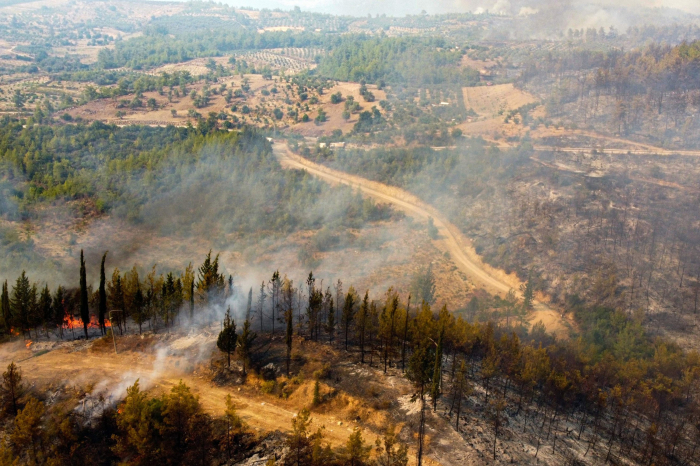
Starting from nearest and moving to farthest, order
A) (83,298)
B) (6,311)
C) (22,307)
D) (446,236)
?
(6,311) < (83,298) < (22,307) < (446,236)

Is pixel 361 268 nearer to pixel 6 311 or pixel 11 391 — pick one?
pixel 6 311

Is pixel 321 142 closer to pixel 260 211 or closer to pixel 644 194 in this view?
pixel 260 211

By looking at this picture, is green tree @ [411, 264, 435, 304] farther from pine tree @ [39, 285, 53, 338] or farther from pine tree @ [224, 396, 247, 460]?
pine tree @ [39, 285, 53, 338]

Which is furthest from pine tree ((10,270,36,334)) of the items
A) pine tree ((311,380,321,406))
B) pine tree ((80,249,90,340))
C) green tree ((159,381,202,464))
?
pine tree ((311,380,321,406))

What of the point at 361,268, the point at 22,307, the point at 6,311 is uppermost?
the point at 22,307

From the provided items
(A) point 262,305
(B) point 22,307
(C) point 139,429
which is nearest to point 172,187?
(A) point 262,305

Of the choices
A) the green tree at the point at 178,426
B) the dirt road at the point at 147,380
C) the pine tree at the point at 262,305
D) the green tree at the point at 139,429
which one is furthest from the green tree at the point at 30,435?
the pine tree at the point at 262,305

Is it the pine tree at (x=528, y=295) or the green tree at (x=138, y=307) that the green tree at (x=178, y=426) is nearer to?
the green tree at (x=138, y=307)

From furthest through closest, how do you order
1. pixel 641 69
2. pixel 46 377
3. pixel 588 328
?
pixel 641 69, pixel 588 328, pixel 46 377

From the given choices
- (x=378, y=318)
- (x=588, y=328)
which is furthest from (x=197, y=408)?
(x=588, y=328)
